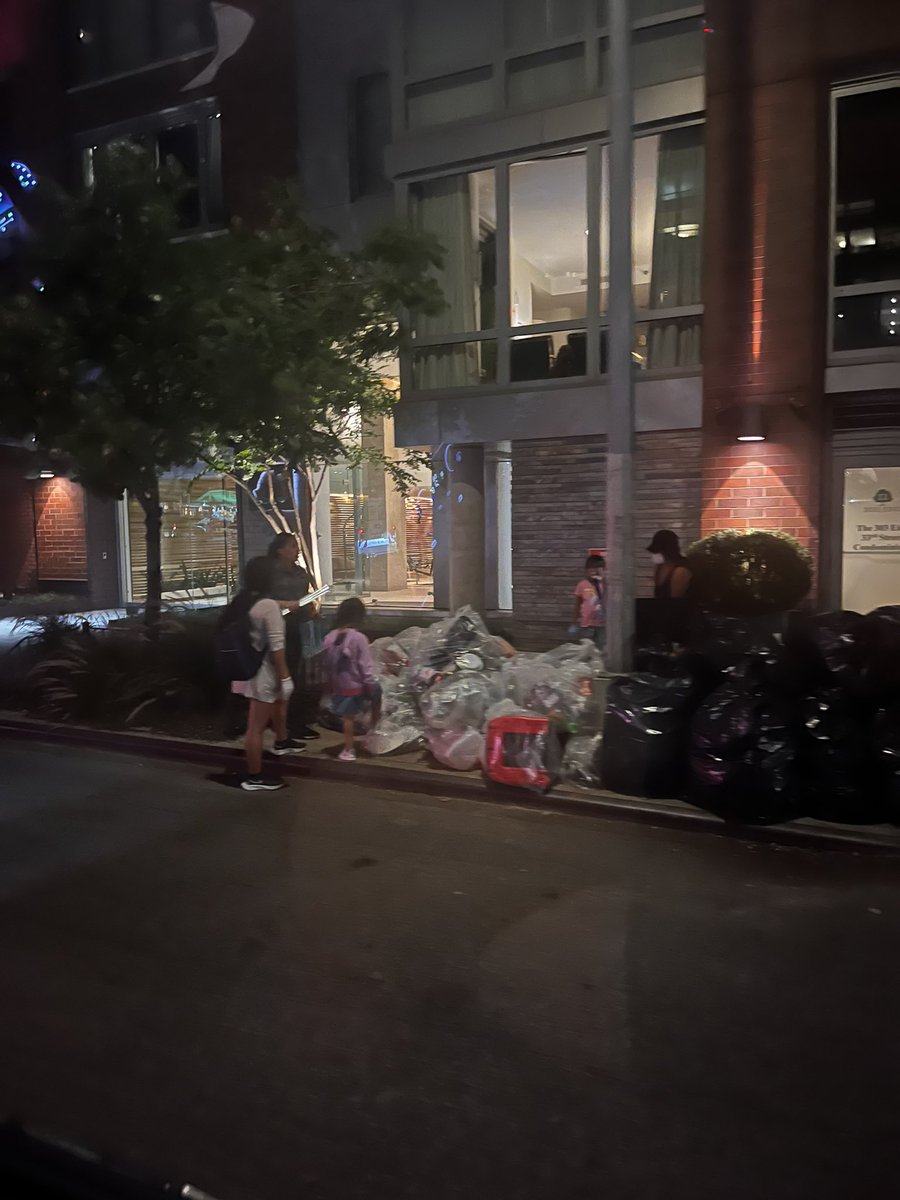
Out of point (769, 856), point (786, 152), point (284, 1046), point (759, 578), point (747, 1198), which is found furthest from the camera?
point (786, 152)

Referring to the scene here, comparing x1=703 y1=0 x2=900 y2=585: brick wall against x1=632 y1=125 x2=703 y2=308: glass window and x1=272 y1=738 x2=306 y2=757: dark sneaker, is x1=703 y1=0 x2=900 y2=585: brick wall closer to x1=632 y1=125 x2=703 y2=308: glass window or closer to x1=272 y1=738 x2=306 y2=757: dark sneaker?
x1=632 y1=125 x2=703 y2=308: glass window

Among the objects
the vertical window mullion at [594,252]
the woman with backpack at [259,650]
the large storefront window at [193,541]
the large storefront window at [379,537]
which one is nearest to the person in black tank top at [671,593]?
the woman with backpack at [259,650]

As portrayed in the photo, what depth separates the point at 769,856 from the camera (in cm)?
559

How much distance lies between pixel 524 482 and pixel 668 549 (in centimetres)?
451

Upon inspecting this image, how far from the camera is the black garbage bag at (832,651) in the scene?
6.14m

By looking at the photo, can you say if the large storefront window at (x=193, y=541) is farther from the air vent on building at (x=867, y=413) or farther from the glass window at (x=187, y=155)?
the air vent on building at (x=867, y=413)

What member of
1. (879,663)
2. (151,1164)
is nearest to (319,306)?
(879,663)

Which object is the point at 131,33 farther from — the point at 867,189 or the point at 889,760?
the point at 889,760

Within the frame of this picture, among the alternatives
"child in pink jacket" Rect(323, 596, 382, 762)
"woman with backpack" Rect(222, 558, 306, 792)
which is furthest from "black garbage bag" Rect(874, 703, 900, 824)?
"woman with backpack" Rect(222, 558, 306, 792)

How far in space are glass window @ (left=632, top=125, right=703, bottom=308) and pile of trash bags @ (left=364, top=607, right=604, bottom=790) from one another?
16.4 ft

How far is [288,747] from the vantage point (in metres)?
7.98

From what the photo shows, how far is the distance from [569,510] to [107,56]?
12246 millimetres

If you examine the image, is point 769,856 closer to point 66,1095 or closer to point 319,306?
point 66,1095

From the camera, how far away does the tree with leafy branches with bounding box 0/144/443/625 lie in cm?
908
